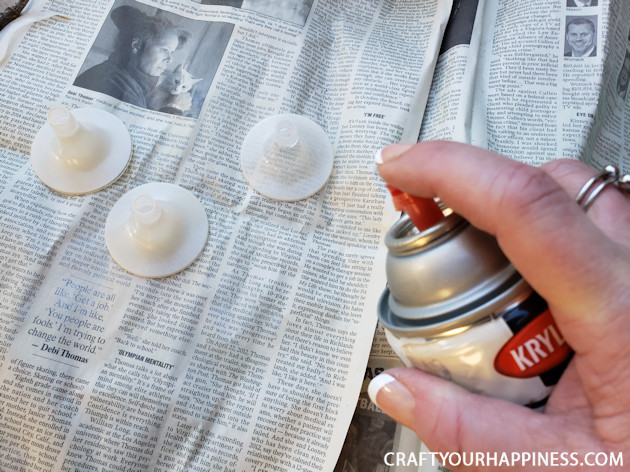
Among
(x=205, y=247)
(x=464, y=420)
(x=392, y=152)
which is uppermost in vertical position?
(x=392, y=152)

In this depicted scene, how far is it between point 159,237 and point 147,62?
0.26 metres

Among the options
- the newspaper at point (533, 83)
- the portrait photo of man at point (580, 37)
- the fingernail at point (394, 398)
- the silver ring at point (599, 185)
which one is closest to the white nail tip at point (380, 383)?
the fingernail at point (394, 398)

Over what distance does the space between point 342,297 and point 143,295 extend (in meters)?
0.23

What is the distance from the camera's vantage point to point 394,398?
44 cm

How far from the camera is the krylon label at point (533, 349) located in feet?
1.23

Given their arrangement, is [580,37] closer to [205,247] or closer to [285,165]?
[285,165]

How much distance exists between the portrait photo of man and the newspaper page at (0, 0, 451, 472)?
0.18 m

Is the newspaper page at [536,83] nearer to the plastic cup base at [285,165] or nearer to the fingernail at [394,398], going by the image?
the plastic cup base at [285,165]

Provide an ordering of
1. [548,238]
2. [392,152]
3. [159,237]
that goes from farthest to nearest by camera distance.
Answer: [159,237], [392,152], [548,238]

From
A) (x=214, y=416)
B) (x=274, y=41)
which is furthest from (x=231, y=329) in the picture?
(x=274, y=41)

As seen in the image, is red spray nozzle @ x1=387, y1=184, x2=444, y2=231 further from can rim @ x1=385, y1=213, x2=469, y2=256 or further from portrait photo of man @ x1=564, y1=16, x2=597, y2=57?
portrait photo of man @ x1=564, y1=16, x2=597, y2=57

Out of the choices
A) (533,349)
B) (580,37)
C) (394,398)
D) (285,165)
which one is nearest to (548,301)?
(533,349)

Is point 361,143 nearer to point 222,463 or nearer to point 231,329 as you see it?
point 231,329

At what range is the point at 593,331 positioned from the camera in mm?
365
